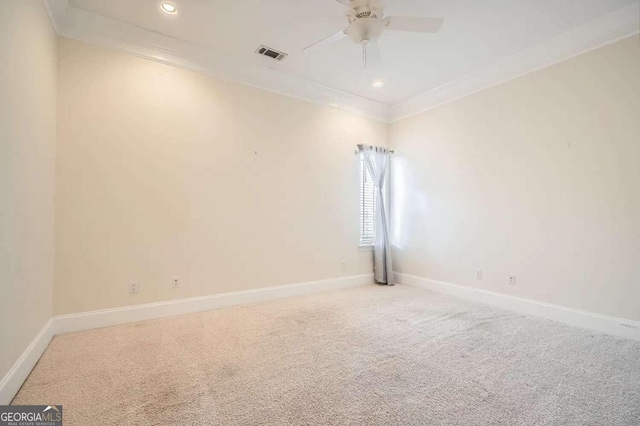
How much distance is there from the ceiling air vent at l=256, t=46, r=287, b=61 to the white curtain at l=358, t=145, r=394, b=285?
68.5 inches

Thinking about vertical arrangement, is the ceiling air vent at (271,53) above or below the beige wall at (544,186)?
above

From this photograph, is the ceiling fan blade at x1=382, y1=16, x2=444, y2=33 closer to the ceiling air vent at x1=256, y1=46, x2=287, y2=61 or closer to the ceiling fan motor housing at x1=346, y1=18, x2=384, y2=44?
the ceiling fan motor housing at x1=346, y1=18, x2=384, y2=44

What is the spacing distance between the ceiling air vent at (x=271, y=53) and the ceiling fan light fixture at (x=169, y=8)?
866mm

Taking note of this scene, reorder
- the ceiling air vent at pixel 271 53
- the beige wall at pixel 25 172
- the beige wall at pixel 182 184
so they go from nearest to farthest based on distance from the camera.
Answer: the beige wall at pixel 25 172
the beige wall at pixel 182 184
the ceiling air vent at pixel 271 53

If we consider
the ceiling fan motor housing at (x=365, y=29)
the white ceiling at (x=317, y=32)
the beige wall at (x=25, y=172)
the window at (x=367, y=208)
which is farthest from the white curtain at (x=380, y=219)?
the beige wall at (x=25, y=172)

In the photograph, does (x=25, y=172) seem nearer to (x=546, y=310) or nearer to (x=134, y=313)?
(x=134, y=313)

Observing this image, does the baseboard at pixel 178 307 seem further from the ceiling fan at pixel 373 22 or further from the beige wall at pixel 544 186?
the ceiling fan at pixel 373 22

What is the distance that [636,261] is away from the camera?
246 cm

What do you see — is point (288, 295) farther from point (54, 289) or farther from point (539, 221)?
point (539, 221)

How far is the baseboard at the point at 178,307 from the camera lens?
2541 millimetres

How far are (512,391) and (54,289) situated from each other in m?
3.55

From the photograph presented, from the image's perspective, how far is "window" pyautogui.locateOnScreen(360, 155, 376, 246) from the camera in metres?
4.50

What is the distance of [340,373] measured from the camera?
1.83 metres

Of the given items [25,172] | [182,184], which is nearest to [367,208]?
[182,184]
